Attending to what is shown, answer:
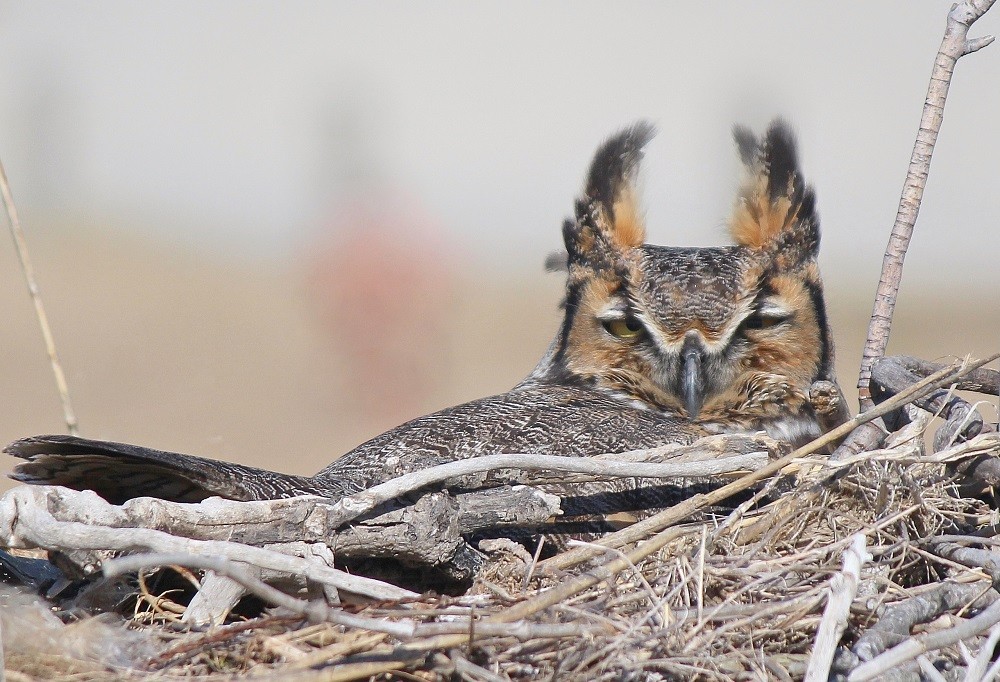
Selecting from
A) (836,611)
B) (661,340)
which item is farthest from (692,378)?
(836,611)

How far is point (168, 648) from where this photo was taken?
5.04 feet

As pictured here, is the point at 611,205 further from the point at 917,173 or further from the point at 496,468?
the point at 496,468

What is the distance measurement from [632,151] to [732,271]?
0.56 m

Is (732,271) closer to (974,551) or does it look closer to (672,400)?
(672,400)

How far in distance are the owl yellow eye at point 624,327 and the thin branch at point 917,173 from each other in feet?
1.96

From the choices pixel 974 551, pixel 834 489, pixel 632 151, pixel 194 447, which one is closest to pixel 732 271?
pixel 632 151

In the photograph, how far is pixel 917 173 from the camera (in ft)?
7.55

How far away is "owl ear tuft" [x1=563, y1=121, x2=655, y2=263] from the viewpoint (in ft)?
9.30

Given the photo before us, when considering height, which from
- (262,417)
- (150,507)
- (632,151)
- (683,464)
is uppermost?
(632,151)

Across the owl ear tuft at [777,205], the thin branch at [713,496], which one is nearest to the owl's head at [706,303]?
the owl ear tuft at [777,205]

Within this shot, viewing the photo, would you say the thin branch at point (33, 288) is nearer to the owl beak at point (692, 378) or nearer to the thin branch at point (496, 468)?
the thin branch at point (496, 468)

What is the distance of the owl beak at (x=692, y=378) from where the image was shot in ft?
8.30

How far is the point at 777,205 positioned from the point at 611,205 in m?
0.46

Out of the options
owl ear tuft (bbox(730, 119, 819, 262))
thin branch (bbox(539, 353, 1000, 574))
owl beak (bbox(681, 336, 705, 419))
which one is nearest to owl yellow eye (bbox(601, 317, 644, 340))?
owl beak (bbox(681, 336, 705, 419))
